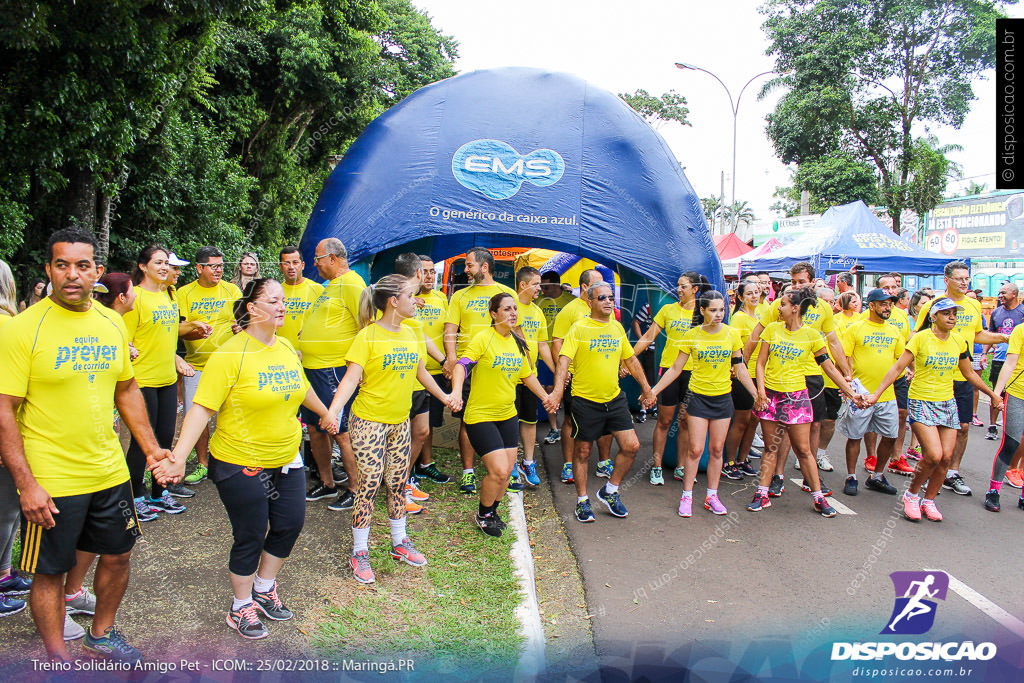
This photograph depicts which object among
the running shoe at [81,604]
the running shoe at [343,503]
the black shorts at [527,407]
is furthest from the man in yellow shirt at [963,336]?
the running shoe at [81,604]

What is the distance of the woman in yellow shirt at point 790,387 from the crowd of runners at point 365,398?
0.02m

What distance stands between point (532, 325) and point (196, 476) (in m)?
3.24

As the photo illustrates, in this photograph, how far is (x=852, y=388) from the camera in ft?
20.1

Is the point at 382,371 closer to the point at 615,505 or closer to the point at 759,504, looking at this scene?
the point at 615,505

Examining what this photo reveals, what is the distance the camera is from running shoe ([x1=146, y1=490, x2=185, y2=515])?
5031 millimetres

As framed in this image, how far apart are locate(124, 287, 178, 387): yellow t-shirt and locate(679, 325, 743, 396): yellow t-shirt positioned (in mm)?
4058

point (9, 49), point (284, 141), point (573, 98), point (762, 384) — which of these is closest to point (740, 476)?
point (762, 384)

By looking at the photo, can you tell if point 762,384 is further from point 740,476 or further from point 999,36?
point 999,36

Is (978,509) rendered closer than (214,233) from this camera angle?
Yes

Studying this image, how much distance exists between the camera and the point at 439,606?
156 inches

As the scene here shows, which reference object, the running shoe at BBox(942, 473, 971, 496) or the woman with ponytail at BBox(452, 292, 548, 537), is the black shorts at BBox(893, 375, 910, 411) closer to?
the running shoe at BBox(942, 473, 971, 496)

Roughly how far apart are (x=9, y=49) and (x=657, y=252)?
7563 millimetres

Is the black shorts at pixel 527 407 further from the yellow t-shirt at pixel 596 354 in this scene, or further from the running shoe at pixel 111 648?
the running shoe at pixel 111 648

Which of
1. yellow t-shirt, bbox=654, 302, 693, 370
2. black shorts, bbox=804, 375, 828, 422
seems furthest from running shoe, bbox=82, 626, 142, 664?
black shorts, bbox=804, 375, 828, 422
